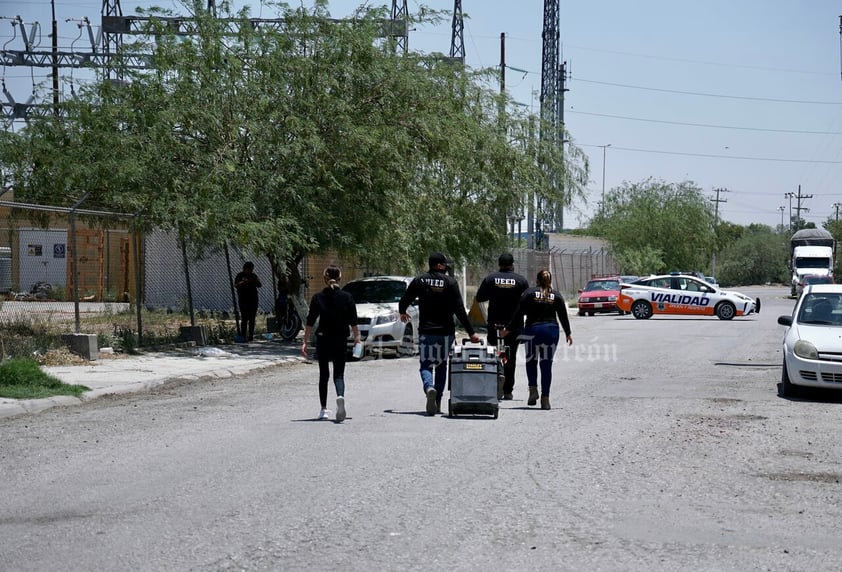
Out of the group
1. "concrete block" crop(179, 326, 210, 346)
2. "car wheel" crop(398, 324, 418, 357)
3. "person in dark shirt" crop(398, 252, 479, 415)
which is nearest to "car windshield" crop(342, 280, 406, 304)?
"car wheel" crop(398, 324, 418, 357)

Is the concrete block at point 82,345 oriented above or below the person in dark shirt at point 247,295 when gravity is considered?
below

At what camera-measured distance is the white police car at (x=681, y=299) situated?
122 ft

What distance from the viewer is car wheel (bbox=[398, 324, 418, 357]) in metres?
22.1

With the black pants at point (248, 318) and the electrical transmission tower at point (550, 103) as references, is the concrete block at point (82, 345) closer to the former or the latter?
the black pants at point (248, 318)

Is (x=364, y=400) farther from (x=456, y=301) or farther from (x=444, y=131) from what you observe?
(x=444, y=131)

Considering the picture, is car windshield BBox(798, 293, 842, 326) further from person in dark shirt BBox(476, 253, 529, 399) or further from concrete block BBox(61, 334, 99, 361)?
concrete block BBox(61, 334, 99, 361)

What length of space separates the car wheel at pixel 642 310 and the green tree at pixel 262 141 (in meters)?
15.7

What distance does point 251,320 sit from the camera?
24.5 meters

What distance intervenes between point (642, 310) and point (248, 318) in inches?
719

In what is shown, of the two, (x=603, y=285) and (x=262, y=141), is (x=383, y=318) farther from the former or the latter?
(x=603, y=285)

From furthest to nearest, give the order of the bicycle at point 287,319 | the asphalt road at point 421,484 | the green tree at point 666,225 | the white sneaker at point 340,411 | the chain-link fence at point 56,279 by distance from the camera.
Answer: the green tree at point 666,225 → the bicycle at point 287,319 → the chain-link fence at point 56,279 → the white sneaker at point 340,411 → the asphalt road at point 421,484

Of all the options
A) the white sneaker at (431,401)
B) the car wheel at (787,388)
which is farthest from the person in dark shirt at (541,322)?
the car wheel at (787,388)

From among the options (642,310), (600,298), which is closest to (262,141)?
(642,310)

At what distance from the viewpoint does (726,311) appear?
122 feet
